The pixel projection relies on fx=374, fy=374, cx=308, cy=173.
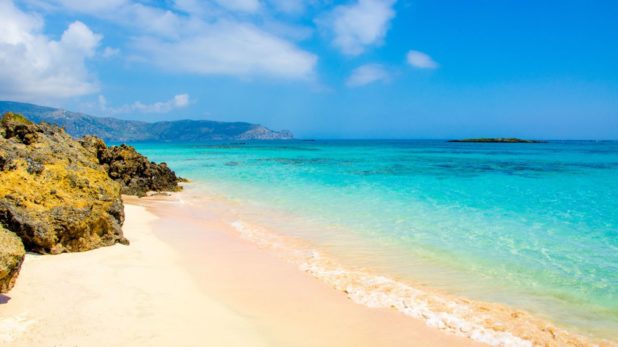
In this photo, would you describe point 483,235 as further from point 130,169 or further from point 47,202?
point 130,169

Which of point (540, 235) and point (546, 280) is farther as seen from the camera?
point (540, 235)

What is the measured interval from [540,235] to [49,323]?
10241 mm

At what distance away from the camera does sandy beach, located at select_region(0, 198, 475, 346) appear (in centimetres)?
405

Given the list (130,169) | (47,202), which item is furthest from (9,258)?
(130,169)

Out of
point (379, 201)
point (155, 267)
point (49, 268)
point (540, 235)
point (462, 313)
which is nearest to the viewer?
point (462, 313)

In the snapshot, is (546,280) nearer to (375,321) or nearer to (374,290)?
(374,290)

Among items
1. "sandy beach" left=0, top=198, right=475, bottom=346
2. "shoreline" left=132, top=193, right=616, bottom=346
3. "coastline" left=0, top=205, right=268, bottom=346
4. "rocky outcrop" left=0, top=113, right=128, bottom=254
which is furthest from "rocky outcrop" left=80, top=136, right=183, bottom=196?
"shoreline" left=132, top=193, right=616, bottom=346

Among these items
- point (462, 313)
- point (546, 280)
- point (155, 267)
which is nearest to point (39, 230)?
point (155, 267)

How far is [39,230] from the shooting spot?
19.4ft

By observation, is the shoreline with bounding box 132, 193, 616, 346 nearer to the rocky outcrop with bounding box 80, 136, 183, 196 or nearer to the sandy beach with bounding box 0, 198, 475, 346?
the sandy beach with bounding box 0, 198, 475, 346

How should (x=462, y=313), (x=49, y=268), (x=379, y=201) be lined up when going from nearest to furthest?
1. (x=462, y=313)
2. (x=49, y=268)
3. (x=379, y=201)

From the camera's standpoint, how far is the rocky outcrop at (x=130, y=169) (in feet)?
53.7

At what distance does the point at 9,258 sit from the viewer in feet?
14.0

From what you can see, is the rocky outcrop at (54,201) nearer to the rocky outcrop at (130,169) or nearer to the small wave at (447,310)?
the small wave at (447,310)
